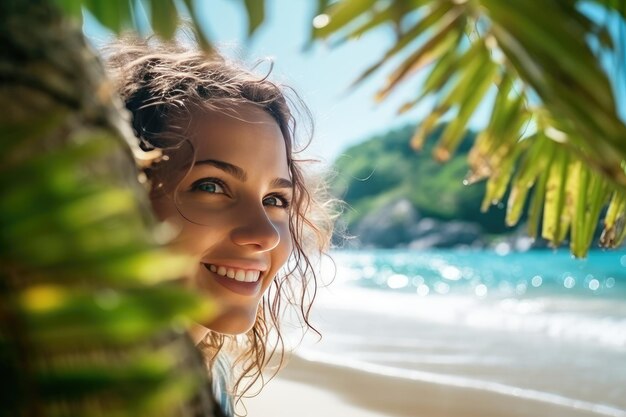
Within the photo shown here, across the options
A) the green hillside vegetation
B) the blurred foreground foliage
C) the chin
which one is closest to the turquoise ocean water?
the chin

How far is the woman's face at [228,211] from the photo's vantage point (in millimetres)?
1990

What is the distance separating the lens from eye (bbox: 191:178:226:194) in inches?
80.9

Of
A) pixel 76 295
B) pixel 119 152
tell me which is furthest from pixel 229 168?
pixel 76 295

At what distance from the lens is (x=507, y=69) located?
808mm

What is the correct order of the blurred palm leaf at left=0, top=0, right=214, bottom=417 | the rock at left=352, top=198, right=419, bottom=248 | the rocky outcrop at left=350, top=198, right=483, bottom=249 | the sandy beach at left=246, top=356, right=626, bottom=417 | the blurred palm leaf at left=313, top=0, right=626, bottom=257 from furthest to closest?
1. the rock at left=352, top=198, right=419, bottom=248
2. the rocky outcrop at left=350, top=198, right=483, bottom=249
3. the sandy beach at left=246, top=356, right=626, bottom=417
4. the blurred palm leaf at left=313, top=0, right=626, bottom=257
5. the blurred palm leaf at left=0, top=0, right=214, bottom=417

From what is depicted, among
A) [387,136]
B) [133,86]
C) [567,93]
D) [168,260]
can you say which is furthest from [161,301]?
[387,136]

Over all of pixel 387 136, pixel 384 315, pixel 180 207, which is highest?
pixel 180 207

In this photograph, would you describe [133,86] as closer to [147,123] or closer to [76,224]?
[147,123]

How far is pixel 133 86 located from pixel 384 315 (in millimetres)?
11094

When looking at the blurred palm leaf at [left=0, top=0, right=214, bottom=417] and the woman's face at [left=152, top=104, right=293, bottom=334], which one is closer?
the blurred palm leaf at [left=0, top=0, right=214, bottom=417]

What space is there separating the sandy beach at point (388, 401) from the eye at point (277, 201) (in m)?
2.66

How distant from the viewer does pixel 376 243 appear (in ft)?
246

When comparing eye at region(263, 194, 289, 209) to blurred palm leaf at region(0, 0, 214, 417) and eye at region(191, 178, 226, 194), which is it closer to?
eye at region(191, 178, 226, 194)

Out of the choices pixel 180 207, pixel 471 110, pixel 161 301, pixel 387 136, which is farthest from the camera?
pixel 387 136
